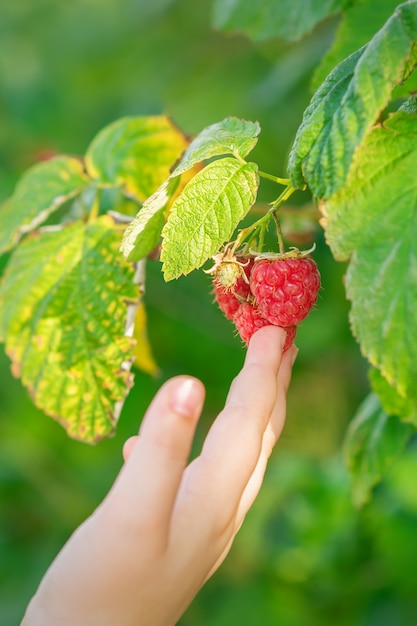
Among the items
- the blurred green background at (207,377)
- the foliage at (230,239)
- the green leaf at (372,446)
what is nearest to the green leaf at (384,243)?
the foliage at (230,239)

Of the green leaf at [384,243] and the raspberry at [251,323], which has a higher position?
the green leaf at [384,243]

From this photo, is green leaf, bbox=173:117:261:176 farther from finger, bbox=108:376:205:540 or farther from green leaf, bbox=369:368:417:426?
green leaf, bbox=369:368:417:426

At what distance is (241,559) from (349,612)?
46cm

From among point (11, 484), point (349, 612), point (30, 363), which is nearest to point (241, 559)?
point (349, 612)

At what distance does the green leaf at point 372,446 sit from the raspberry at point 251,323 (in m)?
0.47

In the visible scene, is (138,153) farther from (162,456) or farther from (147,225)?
(162,456)

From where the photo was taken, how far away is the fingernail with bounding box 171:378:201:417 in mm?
680

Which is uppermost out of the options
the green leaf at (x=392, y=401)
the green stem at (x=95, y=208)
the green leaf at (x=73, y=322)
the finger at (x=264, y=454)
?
the green stem at (x=95, y=208)

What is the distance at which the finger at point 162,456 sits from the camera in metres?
0.68

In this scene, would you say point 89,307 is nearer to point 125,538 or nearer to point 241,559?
point 125,538

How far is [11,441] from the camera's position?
293 cm

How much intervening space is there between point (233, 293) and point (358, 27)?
475 millimetres

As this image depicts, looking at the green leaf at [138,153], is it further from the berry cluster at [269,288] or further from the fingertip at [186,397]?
the fingertip at [186,397]

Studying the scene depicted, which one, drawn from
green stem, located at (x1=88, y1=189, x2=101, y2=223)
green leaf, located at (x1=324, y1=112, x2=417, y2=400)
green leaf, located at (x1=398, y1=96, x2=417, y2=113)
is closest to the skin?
green leaf, located at (x1=324, y1=112, x2=417, y2=400)
